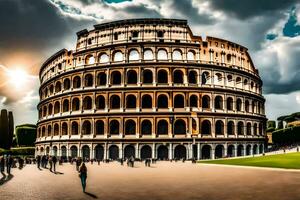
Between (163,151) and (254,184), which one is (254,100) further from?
(254,184)

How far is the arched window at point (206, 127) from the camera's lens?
4542 centimetres

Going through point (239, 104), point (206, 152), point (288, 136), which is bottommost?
point (206, 152)

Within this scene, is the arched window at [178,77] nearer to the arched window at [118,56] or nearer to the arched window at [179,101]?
the arched window at [179,101]

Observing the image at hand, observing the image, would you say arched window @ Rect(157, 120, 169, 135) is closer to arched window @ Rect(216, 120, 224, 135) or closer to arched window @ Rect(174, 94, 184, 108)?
arched window @ Rect(174, 94, 184, 108)

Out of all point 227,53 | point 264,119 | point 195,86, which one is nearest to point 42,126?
point 195,86

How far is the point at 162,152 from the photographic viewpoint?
143 ft

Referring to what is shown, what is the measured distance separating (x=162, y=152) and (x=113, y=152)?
6.64 metres

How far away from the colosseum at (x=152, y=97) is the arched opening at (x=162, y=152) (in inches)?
5.4

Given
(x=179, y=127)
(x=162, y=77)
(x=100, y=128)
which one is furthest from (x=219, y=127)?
(x=100, y=128)

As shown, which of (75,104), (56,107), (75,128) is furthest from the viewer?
(56,107)

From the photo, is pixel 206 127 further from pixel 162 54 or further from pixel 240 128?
pixel 162 54

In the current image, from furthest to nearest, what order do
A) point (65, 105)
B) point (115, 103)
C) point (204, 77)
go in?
1. point (65, 105)
2. point (204, 77)
3. point (115, 103)

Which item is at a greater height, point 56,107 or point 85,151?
point 56,107

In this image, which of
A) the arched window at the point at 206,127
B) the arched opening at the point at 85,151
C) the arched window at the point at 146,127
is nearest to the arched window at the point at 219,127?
the arched window at the point at 206,127
